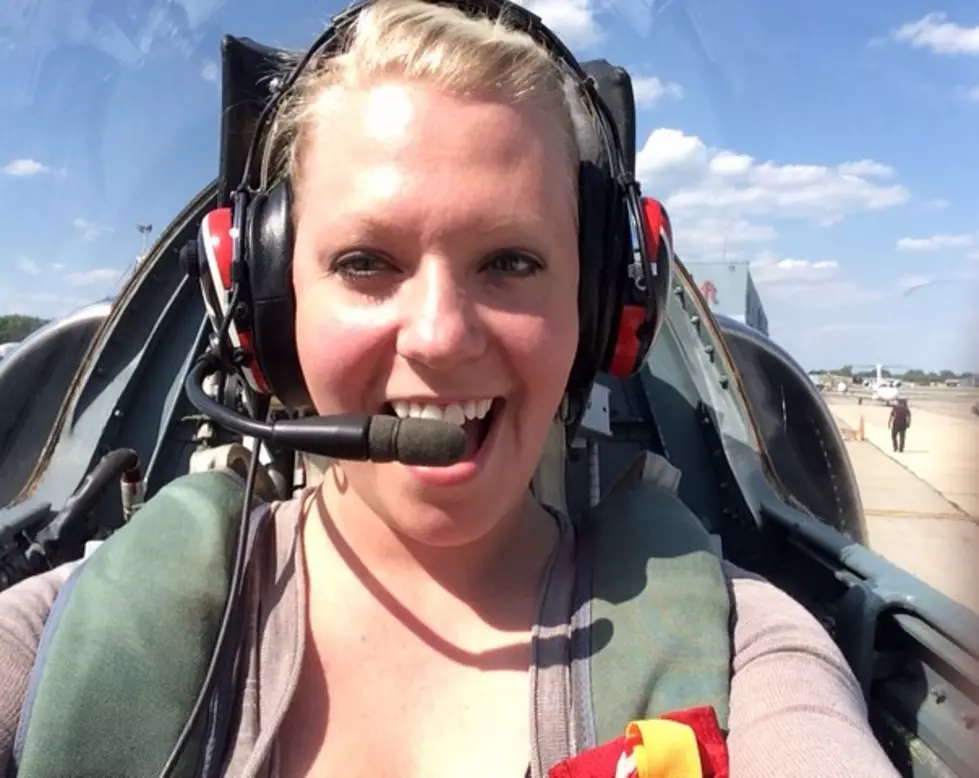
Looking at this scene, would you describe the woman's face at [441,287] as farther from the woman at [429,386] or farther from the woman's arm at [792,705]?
Result: the woman's arm at [792,705]

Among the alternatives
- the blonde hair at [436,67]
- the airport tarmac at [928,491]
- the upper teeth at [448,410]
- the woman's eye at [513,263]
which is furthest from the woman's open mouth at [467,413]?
the airport tarmac at [928,491]

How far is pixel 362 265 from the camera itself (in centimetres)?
100

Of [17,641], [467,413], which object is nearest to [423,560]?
[467,413]

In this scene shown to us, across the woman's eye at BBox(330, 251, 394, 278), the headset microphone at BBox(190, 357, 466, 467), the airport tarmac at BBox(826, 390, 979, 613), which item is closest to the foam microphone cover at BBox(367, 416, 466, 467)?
the headset microphone at BBox(190, 357, 466, 467)

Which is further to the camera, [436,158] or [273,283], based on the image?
[273,283]

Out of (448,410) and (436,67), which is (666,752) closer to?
(448,410)

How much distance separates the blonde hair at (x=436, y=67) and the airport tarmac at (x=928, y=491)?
→ 598 mm

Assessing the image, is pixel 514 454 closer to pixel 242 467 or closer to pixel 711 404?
pixel 242 467

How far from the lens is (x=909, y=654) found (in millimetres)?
1345

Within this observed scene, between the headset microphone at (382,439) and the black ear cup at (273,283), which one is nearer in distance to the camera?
the headset microphone at (382,439)

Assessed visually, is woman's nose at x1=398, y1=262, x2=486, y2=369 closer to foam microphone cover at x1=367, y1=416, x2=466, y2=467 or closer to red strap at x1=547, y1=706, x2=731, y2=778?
foam microphone cover at x1=367, y1=416, x2=466, y2=467

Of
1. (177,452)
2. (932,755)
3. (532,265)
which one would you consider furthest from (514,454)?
(177,452)

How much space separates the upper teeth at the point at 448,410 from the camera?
100 cm

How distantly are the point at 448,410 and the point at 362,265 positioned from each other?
20 centimetres
